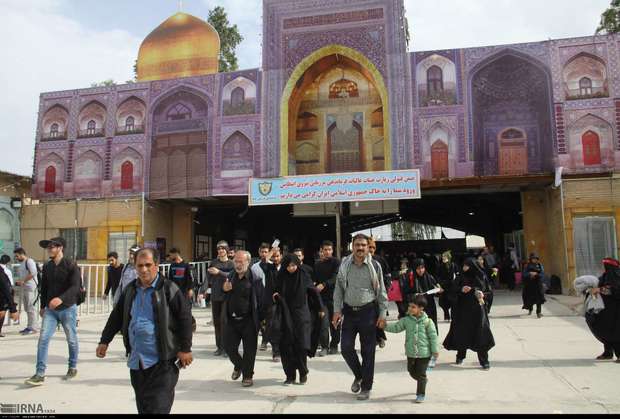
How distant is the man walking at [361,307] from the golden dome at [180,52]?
17.3m

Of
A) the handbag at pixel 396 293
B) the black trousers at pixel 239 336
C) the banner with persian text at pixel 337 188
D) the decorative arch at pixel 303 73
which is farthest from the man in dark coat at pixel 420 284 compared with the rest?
the decorative arch at pixel 303 73

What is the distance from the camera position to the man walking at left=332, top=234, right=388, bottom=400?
4.94 metres

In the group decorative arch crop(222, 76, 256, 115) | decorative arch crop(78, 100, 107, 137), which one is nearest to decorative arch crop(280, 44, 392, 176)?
decorative arch crop(222, 76, 256, 115)

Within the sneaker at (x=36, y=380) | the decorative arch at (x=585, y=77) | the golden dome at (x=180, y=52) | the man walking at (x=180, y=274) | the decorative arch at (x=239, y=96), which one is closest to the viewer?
the sneaker at (x=36, y=380)

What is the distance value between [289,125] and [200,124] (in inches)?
124

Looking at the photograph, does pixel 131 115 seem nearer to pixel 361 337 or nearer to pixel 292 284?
pixel 292 284

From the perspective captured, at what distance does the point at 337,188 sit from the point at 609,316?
31.7ft

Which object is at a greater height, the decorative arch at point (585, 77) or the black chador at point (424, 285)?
the decorative arch at point (585, 77)

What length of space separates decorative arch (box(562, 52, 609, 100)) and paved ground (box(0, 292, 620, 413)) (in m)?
9.78

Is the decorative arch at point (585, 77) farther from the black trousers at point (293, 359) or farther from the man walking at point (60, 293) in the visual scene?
the man walking at point (60, 293)

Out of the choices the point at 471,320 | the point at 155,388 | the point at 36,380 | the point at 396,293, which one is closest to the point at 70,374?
the point at 36,380

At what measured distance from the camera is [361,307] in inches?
200

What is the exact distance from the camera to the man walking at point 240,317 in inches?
221

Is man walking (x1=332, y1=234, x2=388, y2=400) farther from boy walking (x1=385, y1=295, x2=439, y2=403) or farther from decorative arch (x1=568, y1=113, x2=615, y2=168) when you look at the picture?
decorative arch (x1=568, y1=113, x2=615, y2=168)
